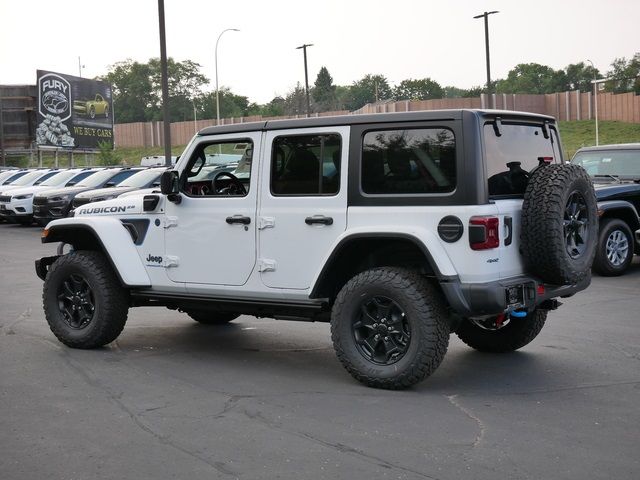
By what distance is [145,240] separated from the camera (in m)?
7.77

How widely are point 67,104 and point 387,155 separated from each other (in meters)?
60.4

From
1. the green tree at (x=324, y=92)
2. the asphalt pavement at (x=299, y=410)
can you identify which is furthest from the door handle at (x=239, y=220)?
the green tree at (x=324, y=92)

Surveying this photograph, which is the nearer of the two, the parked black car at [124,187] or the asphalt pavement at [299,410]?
the asphalt pavement at [299,410]

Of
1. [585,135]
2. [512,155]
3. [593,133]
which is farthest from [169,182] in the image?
[593,133]

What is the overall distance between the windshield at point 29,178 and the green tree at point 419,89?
10674 centimetres

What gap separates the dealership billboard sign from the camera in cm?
6241

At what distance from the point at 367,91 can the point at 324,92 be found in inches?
440

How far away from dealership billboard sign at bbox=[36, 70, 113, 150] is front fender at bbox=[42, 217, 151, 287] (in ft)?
185

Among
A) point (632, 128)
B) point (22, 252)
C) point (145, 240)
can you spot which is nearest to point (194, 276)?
point (145, 240)

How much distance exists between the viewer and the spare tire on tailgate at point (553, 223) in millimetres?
6293

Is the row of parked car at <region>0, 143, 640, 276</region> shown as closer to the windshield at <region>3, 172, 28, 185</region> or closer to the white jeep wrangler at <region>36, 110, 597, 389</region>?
the windshield at <region>3, 172, 28, 185</region>

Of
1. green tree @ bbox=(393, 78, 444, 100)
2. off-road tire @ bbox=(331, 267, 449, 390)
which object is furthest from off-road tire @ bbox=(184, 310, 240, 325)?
green tree @ bbox=(393, 78, 444, 100)

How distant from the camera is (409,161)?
6465mm

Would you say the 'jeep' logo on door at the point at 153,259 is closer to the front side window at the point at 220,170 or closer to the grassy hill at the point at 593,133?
the front side window at the point at 220,170
